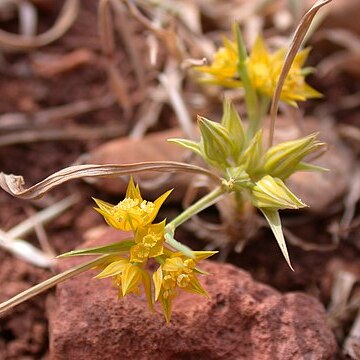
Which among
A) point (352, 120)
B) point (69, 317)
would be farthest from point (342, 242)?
point (69, 317)

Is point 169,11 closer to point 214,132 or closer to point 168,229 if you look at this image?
point 214,132

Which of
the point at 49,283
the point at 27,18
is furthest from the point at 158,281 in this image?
the point at 27,18

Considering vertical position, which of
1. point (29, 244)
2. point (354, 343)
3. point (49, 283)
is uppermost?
point (49, 283)

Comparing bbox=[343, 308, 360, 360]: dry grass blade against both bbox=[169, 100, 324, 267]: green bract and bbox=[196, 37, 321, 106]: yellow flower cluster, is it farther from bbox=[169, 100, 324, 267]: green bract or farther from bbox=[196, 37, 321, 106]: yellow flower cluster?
bbox=[196, 37, 321, 106]: yellow flower cluster

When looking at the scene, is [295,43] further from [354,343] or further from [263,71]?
[354,343]

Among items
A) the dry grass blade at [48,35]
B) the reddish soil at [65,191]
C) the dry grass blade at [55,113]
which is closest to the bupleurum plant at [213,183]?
the reddish soil at [65,191]

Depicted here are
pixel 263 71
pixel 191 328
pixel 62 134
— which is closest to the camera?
pixel 191 328

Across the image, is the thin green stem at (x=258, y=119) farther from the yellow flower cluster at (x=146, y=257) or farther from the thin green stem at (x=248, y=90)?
the yellow flower cluster at (x=146, y=257)

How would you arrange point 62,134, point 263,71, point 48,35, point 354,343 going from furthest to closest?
point 48,35 → point 62,134 → point 263,71 → point 354,343
